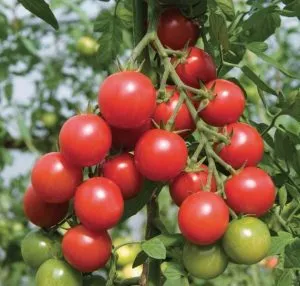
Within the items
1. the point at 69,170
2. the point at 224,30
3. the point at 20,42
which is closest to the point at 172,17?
the point at 224,30

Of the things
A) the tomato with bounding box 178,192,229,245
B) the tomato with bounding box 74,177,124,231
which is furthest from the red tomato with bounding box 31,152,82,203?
the tomato with bounding box 178,192,229,245

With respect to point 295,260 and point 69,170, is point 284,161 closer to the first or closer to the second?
point 295,260

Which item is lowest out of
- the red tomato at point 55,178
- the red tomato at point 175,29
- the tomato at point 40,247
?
the tomato at point 40,247

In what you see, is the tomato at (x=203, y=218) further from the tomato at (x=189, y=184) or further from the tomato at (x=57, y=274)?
the tomato at (x=57, y=274)

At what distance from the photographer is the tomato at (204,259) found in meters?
0.67

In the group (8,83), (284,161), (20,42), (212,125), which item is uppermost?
(212,125)

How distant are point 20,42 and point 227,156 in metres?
1.20

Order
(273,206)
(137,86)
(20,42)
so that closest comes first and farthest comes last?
(137,86) < (273,206) < (20,42)

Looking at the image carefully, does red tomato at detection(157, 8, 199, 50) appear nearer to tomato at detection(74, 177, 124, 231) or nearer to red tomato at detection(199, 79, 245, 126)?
red tomato at detection(199, 79, 245, 126)

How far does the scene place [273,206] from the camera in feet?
2.50

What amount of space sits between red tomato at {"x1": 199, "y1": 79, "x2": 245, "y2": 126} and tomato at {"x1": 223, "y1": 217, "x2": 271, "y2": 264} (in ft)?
0.36

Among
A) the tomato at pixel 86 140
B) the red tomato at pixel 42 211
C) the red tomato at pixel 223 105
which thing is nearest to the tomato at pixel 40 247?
the red tomato at pixel 42 211

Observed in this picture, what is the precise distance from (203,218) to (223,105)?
0.12 metres

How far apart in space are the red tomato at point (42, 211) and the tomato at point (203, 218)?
15 centimetres
